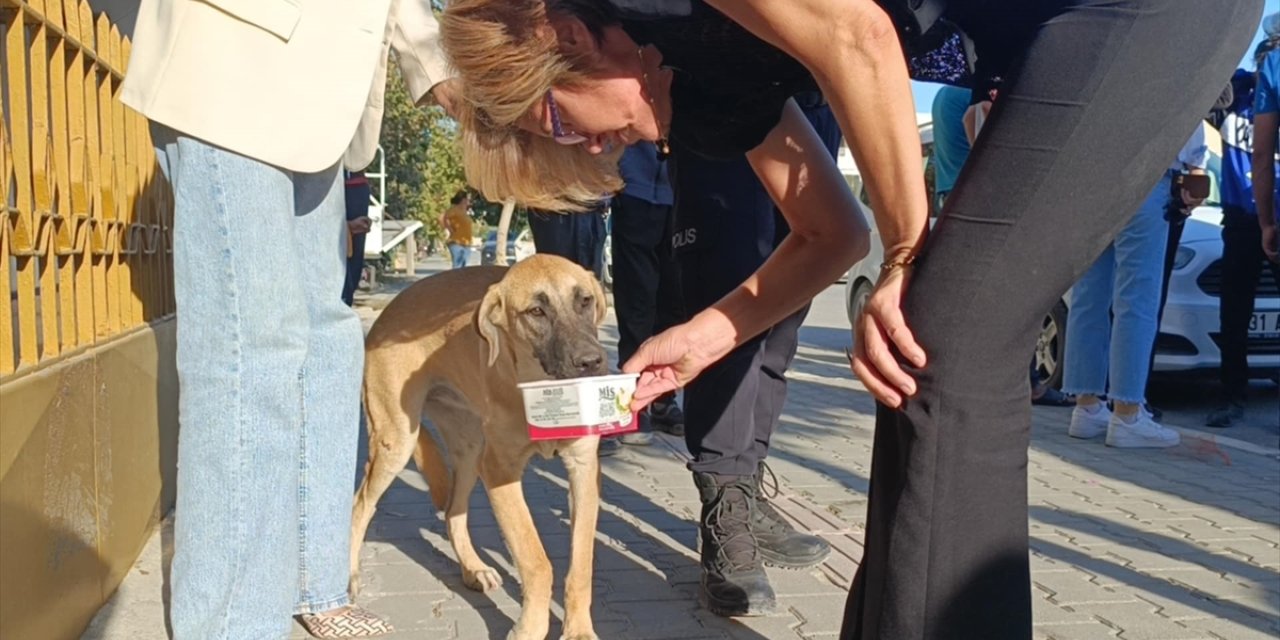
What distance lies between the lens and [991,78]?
201cm

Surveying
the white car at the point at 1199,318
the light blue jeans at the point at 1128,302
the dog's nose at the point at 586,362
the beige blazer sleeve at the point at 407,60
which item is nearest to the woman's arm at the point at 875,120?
the beige blazer sleeve at the point at 407,60

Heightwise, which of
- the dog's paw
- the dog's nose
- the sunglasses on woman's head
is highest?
the sunglasses on woman's head

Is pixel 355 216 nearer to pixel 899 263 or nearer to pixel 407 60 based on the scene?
pixel 407 60

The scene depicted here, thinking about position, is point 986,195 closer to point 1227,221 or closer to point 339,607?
point 339,607

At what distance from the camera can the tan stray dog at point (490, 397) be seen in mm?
3322

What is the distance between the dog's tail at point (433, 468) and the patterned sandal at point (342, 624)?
875mm

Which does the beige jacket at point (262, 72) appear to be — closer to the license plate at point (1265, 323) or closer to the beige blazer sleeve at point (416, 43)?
the beige blazer sleeve at point (416, 43)

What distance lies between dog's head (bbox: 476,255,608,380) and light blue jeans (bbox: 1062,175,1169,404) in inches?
138

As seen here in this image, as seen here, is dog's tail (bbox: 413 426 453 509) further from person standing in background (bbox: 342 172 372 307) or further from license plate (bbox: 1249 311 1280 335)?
license plate (bbox: 1249 311 1280 335)

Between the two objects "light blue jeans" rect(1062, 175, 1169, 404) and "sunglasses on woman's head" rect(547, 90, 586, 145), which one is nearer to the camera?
"sunglasses on woman's head" rect(547, 90, 586, 145)

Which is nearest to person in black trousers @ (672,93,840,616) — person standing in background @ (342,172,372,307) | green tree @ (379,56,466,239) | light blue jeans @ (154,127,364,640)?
light blue jeans @ (154,127,364,640)

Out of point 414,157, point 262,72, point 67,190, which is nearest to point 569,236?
point 67,190

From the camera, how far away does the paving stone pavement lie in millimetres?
3297

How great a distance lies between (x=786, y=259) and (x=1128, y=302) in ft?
13.9
